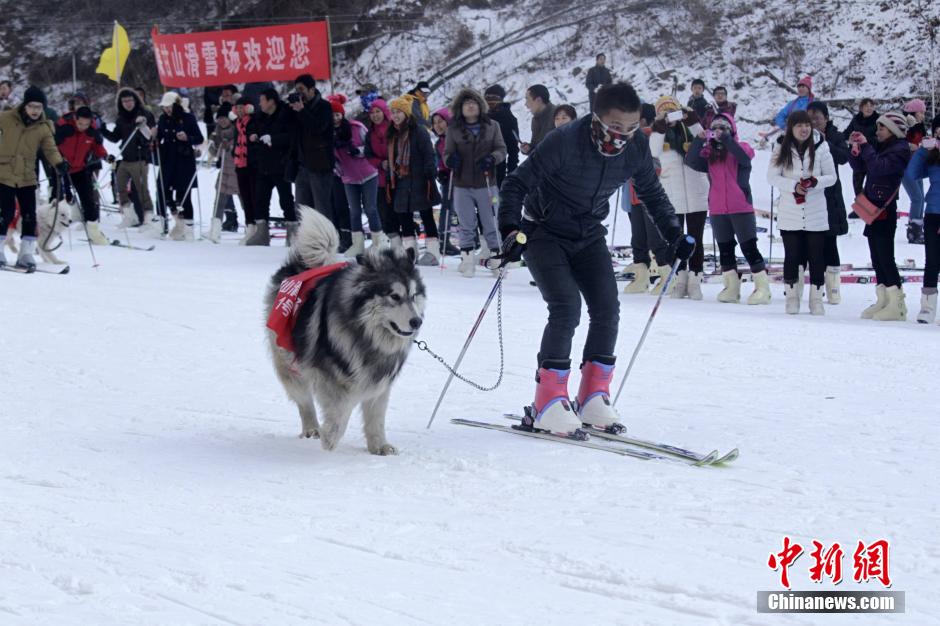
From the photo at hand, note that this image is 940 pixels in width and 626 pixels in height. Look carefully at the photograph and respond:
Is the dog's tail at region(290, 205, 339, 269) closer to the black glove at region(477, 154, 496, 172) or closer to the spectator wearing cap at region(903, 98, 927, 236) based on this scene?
the black glove at region(477, 154, 496, 172)

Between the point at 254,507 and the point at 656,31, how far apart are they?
70.0 feet

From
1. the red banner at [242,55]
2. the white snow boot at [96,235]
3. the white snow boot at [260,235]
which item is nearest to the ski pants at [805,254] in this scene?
the white snow boot at [260,235]

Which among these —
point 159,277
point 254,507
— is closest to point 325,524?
point 254,507

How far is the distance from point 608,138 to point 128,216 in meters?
11.8

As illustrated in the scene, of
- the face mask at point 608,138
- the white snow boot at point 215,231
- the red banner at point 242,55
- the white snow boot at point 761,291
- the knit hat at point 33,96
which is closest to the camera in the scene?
the face mask at point 608,138

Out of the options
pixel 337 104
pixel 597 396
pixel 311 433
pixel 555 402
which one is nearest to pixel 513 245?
pixel 555 402

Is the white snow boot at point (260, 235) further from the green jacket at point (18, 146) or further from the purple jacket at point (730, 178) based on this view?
the purple jacket at point (730, 178)

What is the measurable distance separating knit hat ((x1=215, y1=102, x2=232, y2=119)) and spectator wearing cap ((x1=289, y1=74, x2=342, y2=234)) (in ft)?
9.35

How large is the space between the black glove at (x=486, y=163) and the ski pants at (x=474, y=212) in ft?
0.79

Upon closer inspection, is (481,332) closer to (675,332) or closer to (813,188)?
(675,332)

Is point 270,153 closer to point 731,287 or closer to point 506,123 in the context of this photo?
point 506,123

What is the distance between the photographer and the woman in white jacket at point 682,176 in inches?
388

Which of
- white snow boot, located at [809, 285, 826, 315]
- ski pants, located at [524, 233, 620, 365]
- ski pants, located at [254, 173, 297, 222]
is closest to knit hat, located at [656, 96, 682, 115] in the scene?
white snow boot, located at [809, 285, 826, 315]

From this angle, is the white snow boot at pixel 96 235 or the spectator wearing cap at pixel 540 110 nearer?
the spectator wearing cap at pixel 540 110
